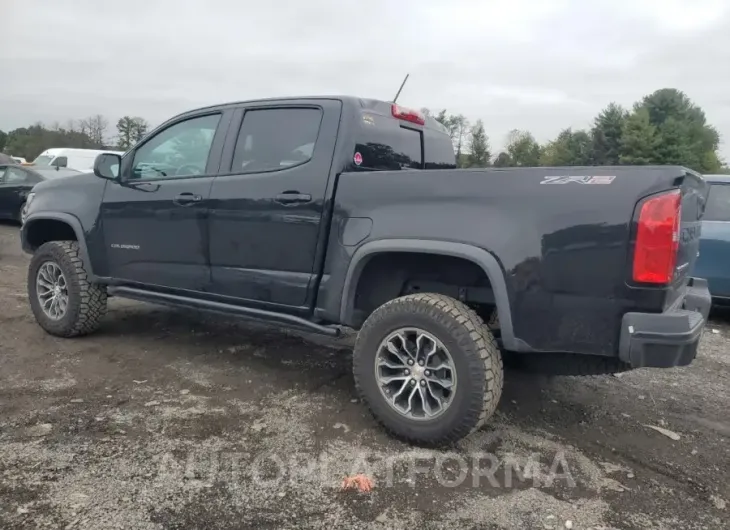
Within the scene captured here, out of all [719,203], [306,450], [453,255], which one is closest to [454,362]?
[453,255]

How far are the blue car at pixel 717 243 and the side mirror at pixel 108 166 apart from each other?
5.59 metres

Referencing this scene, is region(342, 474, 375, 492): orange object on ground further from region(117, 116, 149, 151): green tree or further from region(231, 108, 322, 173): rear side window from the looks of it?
region(117, 116, 149, 151): green tree

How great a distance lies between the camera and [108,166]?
15.8ft

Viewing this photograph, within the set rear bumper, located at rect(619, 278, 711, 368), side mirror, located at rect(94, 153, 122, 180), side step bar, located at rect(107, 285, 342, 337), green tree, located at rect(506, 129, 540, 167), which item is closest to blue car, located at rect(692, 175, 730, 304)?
rear bumper, located at rect(619, 278, 711, 368)

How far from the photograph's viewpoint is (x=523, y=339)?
120 inches

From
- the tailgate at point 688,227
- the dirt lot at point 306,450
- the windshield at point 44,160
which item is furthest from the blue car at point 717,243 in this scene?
the windshield at point 44,160

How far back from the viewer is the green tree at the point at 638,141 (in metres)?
42.2

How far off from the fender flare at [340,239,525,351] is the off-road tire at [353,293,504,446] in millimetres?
156

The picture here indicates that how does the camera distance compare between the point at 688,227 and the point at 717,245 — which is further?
the point at 717,245

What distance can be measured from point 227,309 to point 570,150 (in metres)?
48.2

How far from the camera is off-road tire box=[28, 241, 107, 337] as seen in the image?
500 cm

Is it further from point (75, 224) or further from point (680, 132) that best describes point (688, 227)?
point (680, 132)

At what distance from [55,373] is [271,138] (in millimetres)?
2201

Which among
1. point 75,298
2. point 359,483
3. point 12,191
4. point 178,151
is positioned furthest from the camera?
point 12,191
